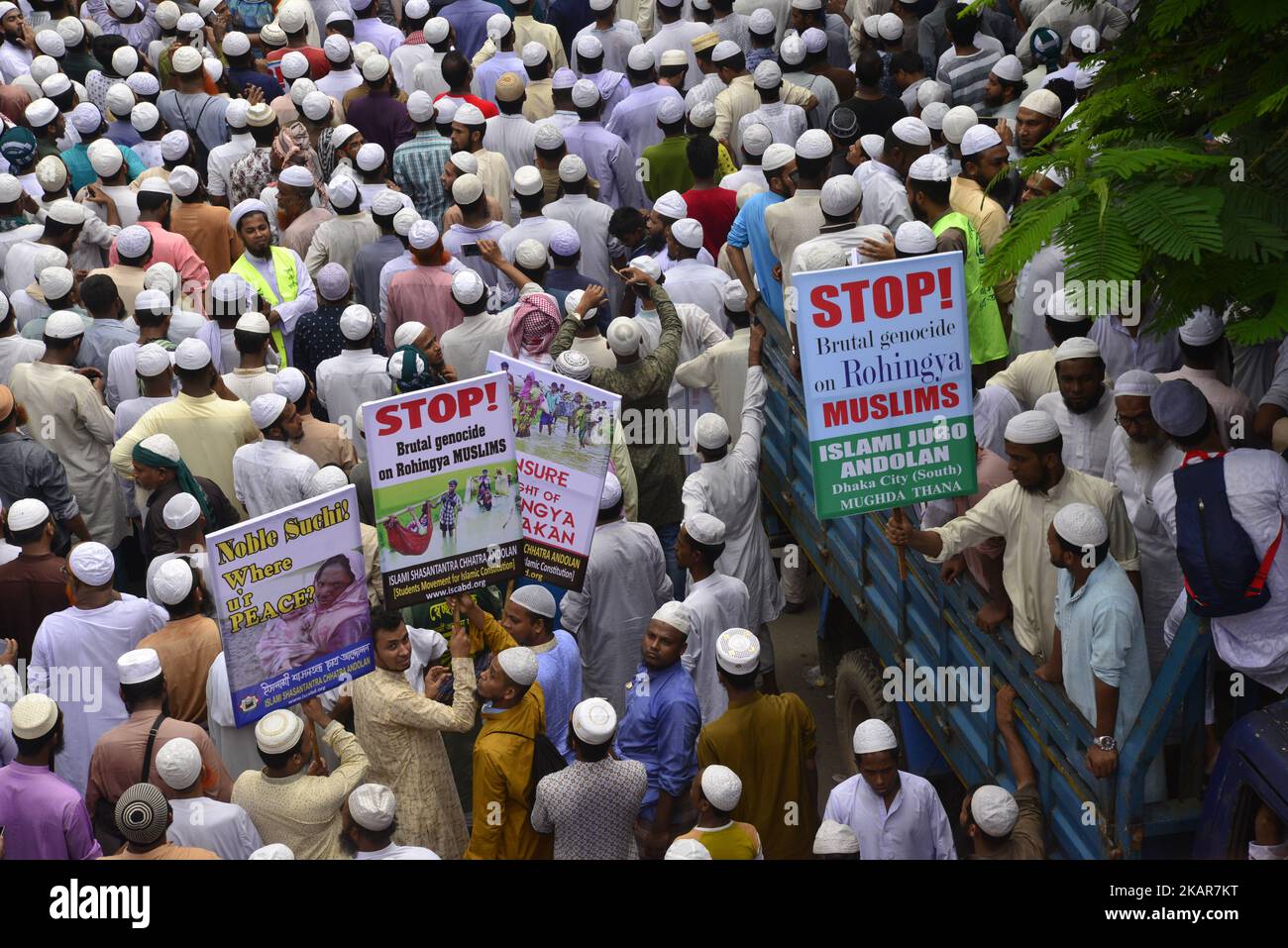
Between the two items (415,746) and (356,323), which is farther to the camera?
(356,323)

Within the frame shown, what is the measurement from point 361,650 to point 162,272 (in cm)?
442

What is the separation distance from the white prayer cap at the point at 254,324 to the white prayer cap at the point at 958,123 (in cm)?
414

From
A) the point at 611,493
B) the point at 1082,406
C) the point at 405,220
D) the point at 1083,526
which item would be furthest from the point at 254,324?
the point at 1083,526

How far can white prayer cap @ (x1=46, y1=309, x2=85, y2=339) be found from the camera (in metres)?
9.61

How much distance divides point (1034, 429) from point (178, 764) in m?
3.42

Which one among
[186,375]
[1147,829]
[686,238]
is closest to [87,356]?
[186,375]

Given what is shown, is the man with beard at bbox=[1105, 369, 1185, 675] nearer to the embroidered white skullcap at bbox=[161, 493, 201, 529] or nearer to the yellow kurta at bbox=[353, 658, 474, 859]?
the yellow kurta at bbox=[353, 658, 474, 859]

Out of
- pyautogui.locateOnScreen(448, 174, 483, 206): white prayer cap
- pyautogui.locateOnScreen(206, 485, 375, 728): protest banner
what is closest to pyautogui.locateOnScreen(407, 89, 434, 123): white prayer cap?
pyautogui.locateOnScreen(448, 174, 483, 206): white prayer cap

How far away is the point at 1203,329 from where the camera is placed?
23.4 ft

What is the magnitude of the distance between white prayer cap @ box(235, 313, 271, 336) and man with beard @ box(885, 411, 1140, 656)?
4.17m

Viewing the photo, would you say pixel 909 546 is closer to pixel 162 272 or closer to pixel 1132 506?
pixel 1132 506

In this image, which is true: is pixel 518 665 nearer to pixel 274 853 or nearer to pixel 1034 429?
pixel 274 853

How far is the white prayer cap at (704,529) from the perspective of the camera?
7910mm

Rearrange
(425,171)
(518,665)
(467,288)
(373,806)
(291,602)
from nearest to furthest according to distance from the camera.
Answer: (373,806) → (291,602) → (518,665) → (467,288) → (425,171)
